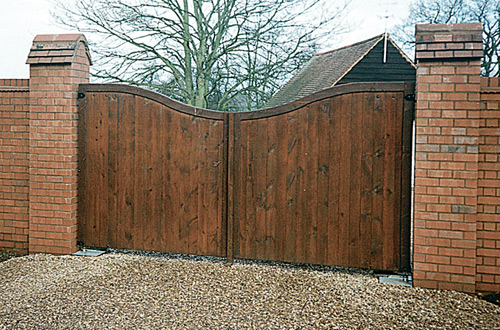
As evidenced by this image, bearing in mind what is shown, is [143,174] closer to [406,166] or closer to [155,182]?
[155,182]

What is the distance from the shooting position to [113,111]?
226 inches

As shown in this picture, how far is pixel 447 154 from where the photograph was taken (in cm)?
464

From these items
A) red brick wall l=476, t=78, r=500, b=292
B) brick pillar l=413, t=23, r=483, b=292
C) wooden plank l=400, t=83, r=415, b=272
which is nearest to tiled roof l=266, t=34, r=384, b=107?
wooden plank l=400, t=83, r=415, b=272

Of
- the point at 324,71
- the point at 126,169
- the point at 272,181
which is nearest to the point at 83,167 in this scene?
the point at 126,169

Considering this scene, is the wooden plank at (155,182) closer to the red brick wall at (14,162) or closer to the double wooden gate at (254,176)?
the double wooden gate at (254,176)

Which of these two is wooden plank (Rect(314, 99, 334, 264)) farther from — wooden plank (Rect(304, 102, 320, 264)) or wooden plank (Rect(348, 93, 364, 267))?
wooden plank (Rect(348, 93, 364, 267))

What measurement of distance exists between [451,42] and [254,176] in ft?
8.01

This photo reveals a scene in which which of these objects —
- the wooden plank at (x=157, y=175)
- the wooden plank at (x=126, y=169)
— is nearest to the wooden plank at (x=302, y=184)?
the wooden plank at (x=157, y=175)

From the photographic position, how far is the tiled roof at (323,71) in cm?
1371

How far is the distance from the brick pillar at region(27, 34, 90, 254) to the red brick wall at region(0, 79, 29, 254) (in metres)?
0.23

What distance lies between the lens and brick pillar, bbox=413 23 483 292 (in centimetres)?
460

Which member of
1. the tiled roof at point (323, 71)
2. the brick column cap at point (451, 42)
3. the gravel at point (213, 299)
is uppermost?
the tiled roof at point (323, 71)

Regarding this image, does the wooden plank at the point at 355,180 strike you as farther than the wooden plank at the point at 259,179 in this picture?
No

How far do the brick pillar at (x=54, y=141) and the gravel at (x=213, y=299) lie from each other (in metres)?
0.47
